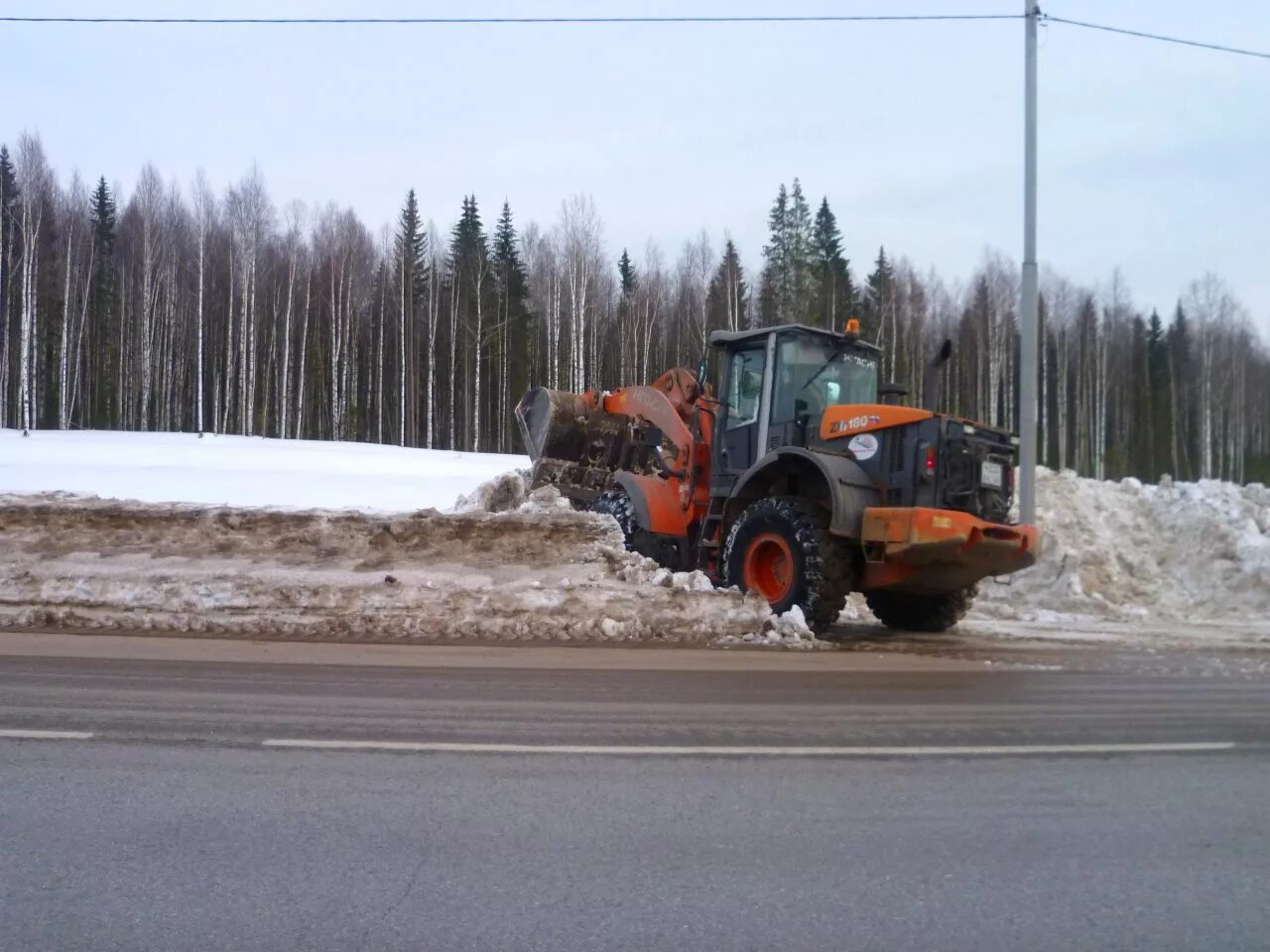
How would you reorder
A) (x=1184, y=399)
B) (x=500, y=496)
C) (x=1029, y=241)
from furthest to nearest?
(x=1184, y=399) < (x=500, y=496) < (x=1029, y=241)

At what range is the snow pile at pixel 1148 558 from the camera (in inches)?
575

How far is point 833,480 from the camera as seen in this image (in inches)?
415

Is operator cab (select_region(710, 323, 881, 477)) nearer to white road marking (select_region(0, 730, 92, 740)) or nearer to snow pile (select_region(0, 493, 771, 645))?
snow pile (select_region(0, 493, 771, 645))

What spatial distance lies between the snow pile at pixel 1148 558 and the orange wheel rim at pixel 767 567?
14.6 ft

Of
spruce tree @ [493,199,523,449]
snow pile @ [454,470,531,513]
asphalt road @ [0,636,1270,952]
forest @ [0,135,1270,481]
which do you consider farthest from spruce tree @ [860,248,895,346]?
asphalt road @ [0,636,1270,952]

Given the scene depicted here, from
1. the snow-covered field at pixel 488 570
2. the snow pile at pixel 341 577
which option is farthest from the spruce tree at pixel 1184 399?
the snow pile at pixel 341 577

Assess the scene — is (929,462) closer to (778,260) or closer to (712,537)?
(712,537)

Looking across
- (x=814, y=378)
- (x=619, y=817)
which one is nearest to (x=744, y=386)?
(x=814, y=378)

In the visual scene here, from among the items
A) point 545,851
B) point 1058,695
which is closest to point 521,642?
point 1058,695

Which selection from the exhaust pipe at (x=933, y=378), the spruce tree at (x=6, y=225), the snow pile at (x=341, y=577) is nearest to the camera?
the exhaust pipe at (x=933, y=378)

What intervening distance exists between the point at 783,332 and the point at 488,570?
4.54m

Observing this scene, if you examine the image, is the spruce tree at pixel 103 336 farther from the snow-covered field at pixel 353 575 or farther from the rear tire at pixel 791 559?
the rear tire at pixel 791 559

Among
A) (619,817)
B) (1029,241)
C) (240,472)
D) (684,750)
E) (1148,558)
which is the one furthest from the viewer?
(240,472)

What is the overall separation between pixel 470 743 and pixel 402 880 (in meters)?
1.99
